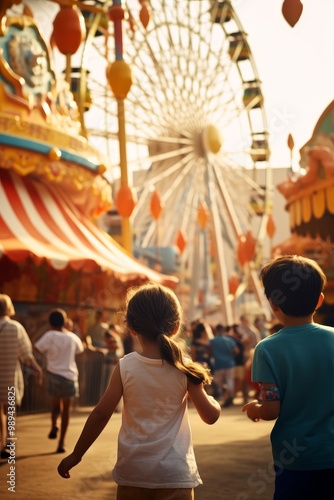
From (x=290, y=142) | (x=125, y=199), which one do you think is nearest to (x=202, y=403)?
(x=290, y=142)

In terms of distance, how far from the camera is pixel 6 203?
1016 centimetres

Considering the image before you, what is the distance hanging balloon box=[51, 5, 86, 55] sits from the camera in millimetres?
5730

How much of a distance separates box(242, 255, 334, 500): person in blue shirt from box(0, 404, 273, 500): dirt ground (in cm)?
220

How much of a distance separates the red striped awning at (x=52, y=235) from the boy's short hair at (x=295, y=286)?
702 centimetres

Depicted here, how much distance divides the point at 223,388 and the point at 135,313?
8.40 m

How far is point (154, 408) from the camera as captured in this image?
2.28 m

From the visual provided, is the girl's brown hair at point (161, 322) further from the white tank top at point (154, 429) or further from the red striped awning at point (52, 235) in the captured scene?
the red striped awning at point (52, 235)

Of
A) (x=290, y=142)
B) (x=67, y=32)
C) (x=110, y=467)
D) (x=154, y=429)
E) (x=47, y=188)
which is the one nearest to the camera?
(x=154, y=429)

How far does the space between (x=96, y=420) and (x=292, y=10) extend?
2.71 m

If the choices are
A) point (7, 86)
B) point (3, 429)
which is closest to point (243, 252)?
point (7, 86)

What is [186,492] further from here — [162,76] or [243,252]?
[162,76]

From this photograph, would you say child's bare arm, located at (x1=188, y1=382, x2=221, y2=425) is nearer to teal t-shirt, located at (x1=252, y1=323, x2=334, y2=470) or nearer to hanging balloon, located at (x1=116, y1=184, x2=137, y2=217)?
teal t-shirt, located at (x1=252, y1=323, x2=334, y2=470)

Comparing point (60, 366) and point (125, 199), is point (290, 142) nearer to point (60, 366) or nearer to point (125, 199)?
point (125, 199)

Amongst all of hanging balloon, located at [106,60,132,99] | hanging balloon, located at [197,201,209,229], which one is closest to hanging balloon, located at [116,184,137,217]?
hanging balloon, located at [106,60,132,99]
